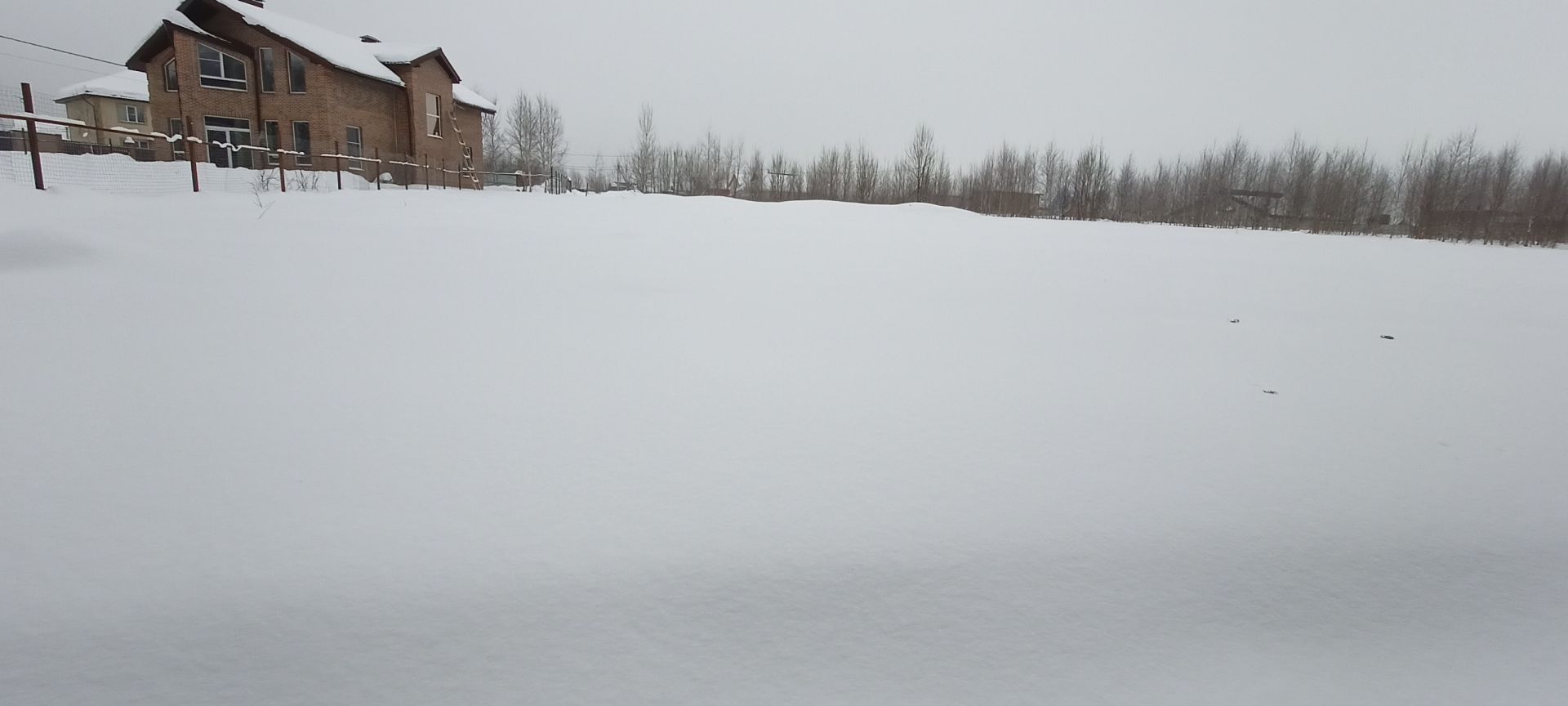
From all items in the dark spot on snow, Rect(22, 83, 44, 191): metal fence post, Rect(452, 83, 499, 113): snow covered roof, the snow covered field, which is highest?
Rect(452, 83, 499, 113): snow covered roof

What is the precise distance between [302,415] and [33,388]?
1039 millimetres

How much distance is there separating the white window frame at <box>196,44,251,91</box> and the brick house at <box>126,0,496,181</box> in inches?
0.9

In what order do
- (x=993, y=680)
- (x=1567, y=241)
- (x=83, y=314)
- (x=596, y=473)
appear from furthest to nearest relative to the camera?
(x=1567, y=241) → (x=83, y=314) → (x=596, y=473) → (x=993, y=680)

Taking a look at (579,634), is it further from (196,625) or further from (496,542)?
(196,625)

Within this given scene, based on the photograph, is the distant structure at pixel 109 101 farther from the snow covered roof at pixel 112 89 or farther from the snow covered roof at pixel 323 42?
the snow covered roof at pixel 323 42

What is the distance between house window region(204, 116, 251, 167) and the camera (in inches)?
747

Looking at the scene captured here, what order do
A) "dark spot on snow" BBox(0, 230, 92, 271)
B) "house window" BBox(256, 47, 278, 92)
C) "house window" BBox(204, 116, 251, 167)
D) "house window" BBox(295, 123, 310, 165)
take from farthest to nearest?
"house window" BBox(295, 123, 310, 165) < "house window" BBox(256, 47, 278, 92) < "house window" BBox(204, 116, 251, 167) < "dark spot on snow" BBox(0, 230, 92, 271)

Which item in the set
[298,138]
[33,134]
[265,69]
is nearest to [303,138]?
[298,138]

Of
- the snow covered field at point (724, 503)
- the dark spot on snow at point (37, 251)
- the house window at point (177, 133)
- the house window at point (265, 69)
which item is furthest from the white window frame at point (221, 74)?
the dark spot on snow at point (37, 251)

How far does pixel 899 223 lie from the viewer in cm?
1283

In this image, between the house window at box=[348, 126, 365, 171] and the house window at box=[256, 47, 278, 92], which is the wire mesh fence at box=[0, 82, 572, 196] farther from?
the house window at box=[256, 47, 278, 92]

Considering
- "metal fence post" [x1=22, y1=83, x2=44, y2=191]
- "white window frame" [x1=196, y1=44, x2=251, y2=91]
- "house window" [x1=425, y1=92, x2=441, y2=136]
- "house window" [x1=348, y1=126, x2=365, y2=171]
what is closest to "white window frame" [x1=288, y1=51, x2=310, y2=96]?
"white window frame" [x1=196, y1=44, x2=251, y2=91]

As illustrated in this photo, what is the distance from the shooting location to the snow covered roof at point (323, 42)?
1847 cm

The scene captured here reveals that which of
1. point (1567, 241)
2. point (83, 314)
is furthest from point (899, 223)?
point (1567, 241)
